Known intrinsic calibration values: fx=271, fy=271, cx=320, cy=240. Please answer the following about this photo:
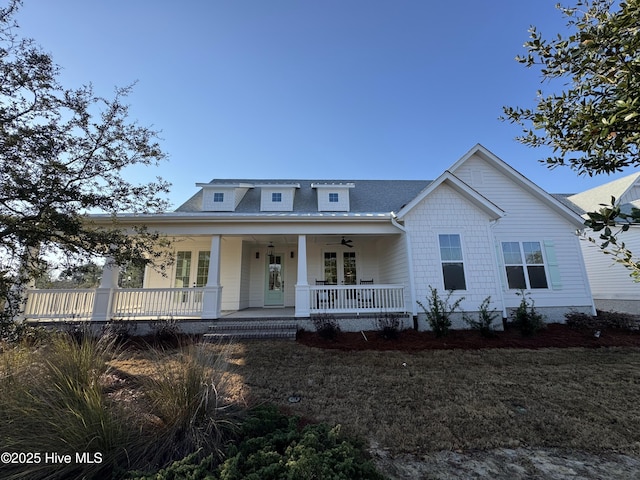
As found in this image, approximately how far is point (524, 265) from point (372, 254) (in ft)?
18.0

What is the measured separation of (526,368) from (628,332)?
572 centimetres

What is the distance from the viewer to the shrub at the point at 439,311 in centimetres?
762

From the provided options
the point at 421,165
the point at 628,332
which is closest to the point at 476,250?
the point at 628,332

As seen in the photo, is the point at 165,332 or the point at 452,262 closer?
the point at 165,332

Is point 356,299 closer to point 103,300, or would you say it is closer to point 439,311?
point 439,311

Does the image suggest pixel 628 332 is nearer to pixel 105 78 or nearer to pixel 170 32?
pixel 105 78

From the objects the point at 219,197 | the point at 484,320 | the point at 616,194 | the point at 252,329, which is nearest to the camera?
the point at 252,329

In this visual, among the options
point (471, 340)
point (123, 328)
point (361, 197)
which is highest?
point (361, 197)

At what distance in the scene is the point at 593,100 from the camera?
2145mm

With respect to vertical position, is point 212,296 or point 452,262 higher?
point 452,262

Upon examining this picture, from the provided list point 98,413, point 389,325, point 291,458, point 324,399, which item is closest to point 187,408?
point 98,413

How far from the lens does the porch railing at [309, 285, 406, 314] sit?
8.72 meters

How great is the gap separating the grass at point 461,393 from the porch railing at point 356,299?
2.25 metres

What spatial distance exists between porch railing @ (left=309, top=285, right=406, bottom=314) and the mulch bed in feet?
2.91
